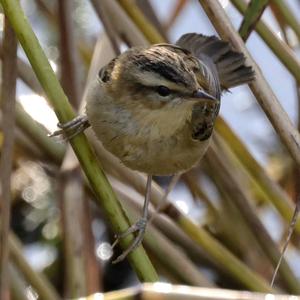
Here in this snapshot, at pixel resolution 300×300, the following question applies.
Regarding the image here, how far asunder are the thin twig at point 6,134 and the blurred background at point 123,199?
325mm

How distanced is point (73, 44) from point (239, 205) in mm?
769

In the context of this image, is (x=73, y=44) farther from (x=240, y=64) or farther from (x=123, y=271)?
(x=123, y=271)

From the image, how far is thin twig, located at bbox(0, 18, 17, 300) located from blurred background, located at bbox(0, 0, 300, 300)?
1.07 ft

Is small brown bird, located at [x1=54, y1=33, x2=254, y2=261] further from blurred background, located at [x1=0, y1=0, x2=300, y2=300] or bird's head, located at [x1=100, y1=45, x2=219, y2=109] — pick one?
blurred background, located at [x1=0, y1=0, x2=300, y2=300]

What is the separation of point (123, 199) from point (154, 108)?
2.35 ft

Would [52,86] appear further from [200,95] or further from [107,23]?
[107,23]

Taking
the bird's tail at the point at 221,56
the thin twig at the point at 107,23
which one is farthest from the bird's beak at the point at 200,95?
the thin twig at the point at 107,23

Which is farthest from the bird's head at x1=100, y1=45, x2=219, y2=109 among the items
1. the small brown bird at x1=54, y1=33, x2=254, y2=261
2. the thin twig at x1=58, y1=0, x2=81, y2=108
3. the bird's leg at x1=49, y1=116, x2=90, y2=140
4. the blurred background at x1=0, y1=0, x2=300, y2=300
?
the thin twig at x1=58, y1=0, x2=81, y2=108

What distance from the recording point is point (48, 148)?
2717mm

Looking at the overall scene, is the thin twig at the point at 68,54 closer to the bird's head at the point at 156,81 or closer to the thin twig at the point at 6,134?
the bird's head at the point at 156,81

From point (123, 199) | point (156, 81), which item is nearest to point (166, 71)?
point (156, 81)

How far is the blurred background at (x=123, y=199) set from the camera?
2590 mm

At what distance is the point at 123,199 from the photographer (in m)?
2.85

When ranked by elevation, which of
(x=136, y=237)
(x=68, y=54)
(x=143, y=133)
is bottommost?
(x=136, y=237)
